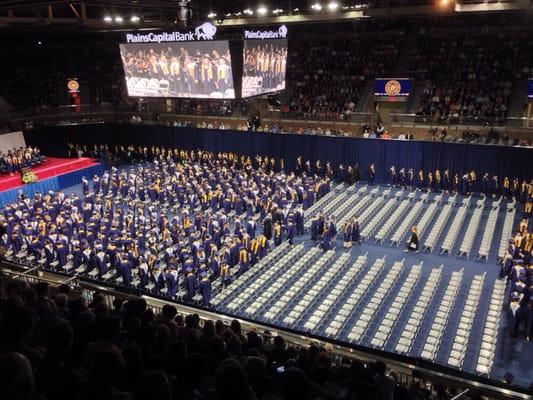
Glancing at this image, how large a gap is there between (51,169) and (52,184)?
92cm

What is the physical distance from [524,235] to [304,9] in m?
17.6

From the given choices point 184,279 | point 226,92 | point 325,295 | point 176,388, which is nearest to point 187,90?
point 226,92

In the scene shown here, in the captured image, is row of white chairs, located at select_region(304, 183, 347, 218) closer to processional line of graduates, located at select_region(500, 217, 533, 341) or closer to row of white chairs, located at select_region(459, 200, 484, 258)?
row of white chairs, located at select_region(459, 200, 484, 258)

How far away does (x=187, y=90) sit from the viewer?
2312cm

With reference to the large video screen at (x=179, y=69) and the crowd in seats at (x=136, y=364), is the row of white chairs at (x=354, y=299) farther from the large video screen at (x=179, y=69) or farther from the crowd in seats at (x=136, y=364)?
the large video screen at (x=179, y=69)

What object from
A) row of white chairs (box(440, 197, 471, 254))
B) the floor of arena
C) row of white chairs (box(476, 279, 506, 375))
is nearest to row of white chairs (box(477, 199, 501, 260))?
the floor of arena

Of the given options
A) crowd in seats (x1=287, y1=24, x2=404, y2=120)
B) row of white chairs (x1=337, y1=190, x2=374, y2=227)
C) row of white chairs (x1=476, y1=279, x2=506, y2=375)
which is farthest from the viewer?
crowd in seats (x1=287, y1=24, x2=404, y2=120)

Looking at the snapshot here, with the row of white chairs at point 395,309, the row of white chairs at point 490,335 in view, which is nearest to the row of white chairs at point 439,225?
the row of white chairs at point 395,309

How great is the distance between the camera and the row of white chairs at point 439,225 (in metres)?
18.1

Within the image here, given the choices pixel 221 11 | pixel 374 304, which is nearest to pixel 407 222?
pixel 374 304

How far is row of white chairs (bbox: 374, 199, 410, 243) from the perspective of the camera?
63.1 ft

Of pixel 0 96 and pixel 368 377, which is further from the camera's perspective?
pixel 0 96

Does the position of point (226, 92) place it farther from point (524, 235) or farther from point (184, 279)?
point (524, 235)

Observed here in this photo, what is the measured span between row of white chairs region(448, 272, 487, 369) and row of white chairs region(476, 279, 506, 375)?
36cm
